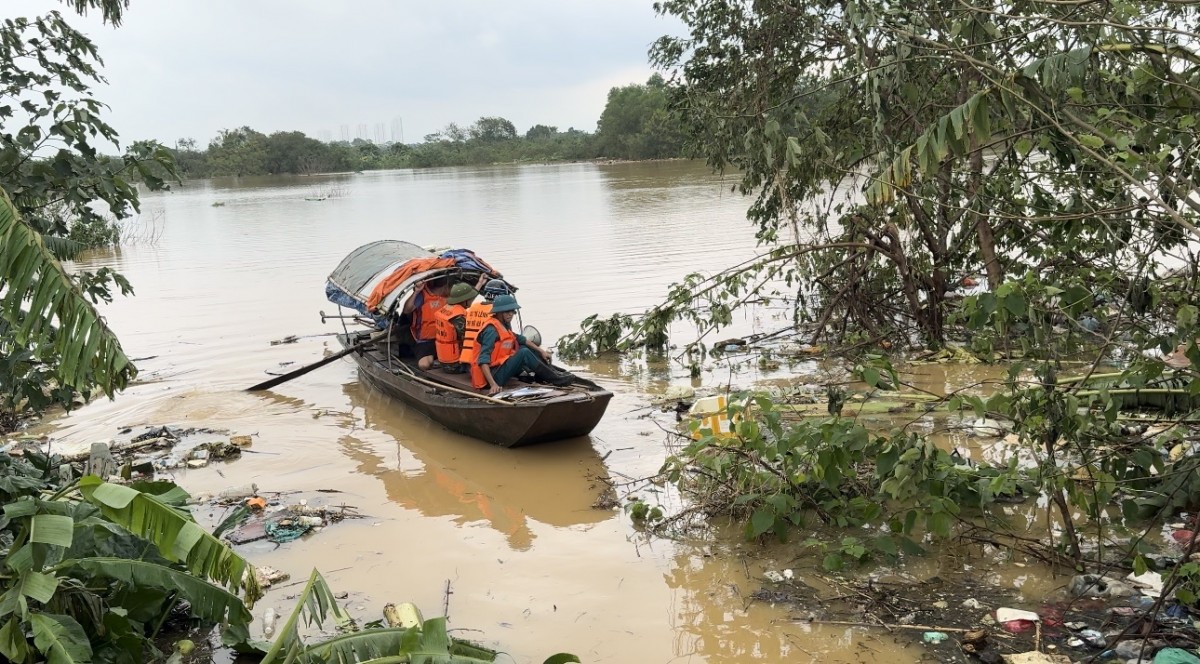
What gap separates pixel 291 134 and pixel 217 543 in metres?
75.9

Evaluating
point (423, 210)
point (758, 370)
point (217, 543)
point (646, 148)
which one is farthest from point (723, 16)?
point (646, 148)

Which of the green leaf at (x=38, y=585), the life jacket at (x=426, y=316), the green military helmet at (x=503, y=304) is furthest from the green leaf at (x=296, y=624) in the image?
the life jacket at (x=426, y=316)

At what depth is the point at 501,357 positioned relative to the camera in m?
7.93

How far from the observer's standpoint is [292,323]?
1411 cm

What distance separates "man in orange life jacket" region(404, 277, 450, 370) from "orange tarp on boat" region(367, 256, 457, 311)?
20 cm

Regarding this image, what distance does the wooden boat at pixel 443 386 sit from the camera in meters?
7.25

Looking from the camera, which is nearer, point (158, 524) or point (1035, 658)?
point (158, 524)

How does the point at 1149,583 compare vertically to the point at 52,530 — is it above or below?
below

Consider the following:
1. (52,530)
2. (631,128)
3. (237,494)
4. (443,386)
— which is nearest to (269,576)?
(237,494)

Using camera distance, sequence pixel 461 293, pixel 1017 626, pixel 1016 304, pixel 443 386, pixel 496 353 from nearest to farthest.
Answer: pixel 1016 304
pixel 1017 626
pixel 496 353
pixel 443 386
pixel 461 293

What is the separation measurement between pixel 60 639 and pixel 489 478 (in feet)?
13.8

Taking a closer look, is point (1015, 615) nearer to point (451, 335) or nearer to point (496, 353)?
point (496, 353)

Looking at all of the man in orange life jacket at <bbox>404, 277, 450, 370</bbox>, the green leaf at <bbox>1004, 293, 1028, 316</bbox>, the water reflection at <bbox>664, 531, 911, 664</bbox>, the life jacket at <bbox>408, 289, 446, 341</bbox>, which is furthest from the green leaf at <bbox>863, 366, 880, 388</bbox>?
the life jacket at <bbox>408, 289, 446, 341</bbox>

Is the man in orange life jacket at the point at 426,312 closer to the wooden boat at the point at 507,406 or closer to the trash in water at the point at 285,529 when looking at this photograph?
the wooden boat at the point at 507,406
